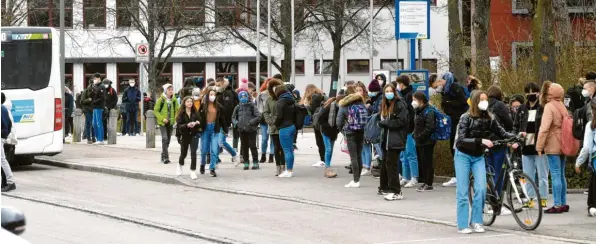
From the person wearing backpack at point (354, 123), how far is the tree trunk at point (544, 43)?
3.33 metres

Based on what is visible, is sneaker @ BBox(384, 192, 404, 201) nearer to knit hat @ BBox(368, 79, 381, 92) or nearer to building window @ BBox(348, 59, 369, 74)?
knit hat @ BBox(368, 79, 381, 92)

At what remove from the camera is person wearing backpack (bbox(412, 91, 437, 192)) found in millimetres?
17406

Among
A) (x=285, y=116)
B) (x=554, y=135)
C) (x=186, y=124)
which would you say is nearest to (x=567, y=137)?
(x=554, y=135)

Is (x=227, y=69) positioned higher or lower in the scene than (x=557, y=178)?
higher

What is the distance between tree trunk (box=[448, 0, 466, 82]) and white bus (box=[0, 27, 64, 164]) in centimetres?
895

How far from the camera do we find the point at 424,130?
57.2 feet

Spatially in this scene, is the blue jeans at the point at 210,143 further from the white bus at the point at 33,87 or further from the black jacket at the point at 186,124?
the white bus at the point at 33,87

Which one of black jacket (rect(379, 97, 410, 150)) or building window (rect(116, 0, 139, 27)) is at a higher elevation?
building window (rect(116, 0, 139, 27))

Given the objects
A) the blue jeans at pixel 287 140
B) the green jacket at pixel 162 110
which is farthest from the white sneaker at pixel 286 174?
the green jacket at pixel 162 110

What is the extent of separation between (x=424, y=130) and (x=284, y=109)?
10.3 feet

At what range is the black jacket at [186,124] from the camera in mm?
19953

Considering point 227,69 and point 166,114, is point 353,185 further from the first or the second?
Answer: point 227,69

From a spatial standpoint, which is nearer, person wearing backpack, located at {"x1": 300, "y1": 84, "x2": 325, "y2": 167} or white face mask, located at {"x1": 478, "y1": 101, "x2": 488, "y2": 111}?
white face mask, located at {"x1": 478, "y1": 101, "x2": 488, "y2": 111}

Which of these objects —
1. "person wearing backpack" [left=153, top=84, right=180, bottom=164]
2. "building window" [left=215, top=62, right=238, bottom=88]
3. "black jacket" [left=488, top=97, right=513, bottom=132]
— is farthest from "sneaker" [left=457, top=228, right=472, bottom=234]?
"building window" [left=215, top=62, right=238, bottom=88]
